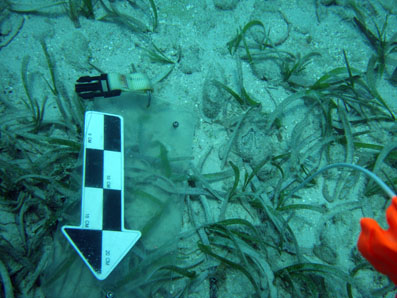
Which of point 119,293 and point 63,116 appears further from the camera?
point 63,116

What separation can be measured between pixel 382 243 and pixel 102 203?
137 centimetres

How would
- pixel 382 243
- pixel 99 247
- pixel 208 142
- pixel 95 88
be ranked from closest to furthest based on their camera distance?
pixel 382 243, pixel 99 247, pixel 95 88, pixel 208 142

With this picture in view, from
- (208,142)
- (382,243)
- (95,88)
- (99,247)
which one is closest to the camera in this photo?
(382,243)

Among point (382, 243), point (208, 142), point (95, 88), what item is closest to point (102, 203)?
point (95, 88)

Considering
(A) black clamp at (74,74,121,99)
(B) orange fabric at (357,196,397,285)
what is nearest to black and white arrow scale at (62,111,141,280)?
(A) black clamp at (74,74,121,99)

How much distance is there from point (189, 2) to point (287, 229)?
231 centimetres

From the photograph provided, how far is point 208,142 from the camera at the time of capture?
196 centimetres

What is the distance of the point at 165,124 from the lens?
1842 mm

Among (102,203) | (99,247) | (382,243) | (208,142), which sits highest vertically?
(382,243)

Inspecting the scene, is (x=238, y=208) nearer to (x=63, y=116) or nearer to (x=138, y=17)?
(x=63, y=116)

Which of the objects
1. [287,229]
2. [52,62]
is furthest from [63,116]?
[287,229]

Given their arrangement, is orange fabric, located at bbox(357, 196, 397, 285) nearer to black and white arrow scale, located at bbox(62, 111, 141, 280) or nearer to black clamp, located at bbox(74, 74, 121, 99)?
black and white arrow scale, located at bbox(62, 111, 141, 280)

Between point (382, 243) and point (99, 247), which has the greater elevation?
point (382, 243)

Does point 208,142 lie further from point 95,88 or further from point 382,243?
point 382,243
